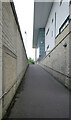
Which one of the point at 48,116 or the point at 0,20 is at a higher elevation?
the point at 0,20

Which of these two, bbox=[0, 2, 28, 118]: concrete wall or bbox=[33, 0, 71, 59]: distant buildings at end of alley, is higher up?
bbox=[33, 0, 71, 59]: distant buildings at end of alley

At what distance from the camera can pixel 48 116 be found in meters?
2.32

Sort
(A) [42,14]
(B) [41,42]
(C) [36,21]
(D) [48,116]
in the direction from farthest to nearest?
(B) [41,42] < (C) [36,21] < (A) [42,14] < (D) [48,116]

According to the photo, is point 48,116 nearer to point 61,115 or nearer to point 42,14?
point 61,115

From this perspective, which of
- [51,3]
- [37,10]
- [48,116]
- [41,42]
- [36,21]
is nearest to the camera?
[48,116]

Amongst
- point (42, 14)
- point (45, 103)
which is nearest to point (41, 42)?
point (42, 14)

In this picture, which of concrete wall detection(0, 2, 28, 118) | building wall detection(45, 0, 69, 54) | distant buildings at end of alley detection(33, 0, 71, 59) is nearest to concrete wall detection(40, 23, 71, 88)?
concrete wall detection(0, 2, 28, 118)

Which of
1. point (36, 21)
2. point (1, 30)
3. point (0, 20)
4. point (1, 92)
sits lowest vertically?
point (1, 92)

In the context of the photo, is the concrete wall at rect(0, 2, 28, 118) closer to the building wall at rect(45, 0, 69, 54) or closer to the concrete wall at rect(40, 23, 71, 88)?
the concrete wall at rect(40, 23, 71, 88)

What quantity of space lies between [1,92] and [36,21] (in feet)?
65.4

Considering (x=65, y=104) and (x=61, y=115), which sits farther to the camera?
(x=65, y=104)

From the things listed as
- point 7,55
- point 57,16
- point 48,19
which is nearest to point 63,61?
point 7,55

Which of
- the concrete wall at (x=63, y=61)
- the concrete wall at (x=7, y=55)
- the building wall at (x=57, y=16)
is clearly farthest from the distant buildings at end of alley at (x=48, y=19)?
the concrete wall at (x=7, y=55)

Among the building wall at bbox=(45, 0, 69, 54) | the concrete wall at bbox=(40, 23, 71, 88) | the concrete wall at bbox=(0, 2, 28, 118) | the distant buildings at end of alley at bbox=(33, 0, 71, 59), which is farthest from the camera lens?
the distant buildings at end of alley at bbox=(33, 0, 71, 59)
